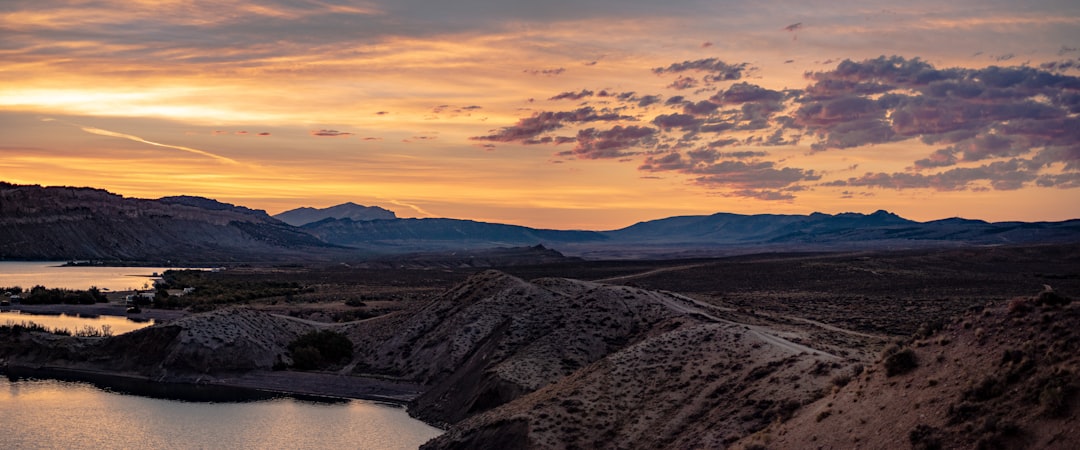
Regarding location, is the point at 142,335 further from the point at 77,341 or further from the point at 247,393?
the point at 247,393

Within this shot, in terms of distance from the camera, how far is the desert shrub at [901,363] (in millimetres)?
22797

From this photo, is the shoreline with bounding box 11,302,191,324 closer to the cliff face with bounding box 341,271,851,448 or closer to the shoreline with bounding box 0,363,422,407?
Answer: the shoreline with bounding box 0,363,422,407

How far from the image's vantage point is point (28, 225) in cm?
19575

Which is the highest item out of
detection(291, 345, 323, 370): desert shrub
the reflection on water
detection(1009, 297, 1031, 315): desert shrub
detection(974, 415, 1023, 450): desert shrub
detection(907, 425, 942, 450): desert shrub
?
detection(1009, 297, 1031, 315): desert shrub

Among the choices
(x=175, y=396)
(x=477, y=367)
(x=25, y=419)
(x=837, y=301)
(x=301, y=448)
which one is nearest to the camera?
(x=301, y=448)

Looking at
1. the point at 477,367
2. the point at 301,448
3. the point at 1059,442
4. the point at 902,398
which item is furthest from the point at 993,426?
the point at 477,367

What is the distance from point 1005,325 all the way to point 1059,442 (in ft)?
17.3

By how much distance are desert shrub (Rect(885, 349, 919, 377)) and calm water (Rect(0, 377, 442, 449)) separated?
1748cm

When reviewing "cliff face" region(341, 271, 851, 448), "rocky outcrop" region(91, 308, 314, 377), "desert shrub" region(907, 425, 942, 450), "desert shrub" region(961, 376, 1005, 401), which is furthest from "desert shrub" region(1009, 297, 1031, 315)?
"rocky outcrop" region(91, 308, 314, 377)

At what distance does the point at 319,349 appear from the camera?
52844mm

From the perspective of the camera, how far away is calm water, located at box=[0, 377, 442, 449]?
113ft

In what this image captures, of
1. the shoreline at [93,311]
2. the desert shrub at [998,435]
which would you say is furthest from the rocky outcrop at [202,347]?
the desert shrub at [998,435]

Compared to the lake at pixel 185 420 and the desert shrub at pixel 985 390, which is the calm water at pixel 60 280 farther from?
the desert shrub at pixel 985 390

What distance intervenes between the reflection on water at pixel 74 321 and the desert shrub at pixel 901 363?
5701 centimetres
